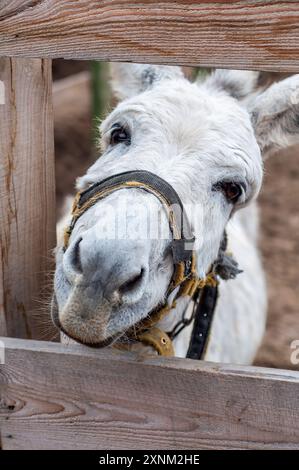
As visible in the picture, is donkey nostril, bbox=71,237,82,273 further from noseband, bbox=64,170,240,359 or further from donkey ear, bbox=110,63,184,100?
donkey ear, bbox=110,63,184,100

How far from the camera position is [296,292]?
5.94 meters

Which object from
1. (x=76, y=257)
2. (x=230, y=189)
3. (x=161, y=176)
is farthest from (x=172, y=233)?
(x=230, y=189)

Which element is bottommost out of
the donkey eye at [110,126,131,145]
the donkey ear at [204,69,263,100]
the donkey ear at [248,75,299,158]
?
the donkey eye at [110,126,131,145]

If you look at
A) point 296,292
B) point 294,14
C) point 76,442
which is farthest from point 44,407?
point 296,292

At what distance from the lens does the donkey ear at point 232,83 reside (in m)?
2.85

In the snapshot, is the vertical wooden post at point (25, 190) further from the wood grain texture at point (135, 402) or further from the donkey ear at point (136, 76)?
the donkey ear at point (136, 76)

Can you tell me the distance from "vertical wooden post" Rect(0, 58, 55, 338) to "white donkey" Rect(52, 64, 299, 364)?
0.15 metres

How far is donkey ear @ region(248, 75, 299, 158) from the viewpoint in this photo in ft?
8.34

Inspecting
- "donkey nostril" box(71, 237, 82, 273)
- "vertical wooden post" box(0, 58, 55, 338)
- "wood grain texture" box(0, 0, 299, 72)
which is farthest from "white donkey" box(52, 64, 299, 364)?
"wood grain texture" box(0, 0, 299, 72)

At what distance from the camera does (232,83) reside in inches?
113

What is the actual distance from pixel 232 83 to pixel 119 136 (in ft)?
2.48

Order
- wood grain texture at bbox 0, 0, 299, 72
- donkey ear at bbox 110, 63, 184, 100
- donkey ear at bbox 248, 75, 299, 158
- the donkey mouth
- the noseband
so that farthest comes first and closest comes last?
1. donkey ear at bbox 110, 63, 184, 100
2. donkey ear at bbox 248, 75, 299, 158
3. the noseband
4. the donkey mouth
5. wood grain texture at bbox 0, 0, 299, 72
